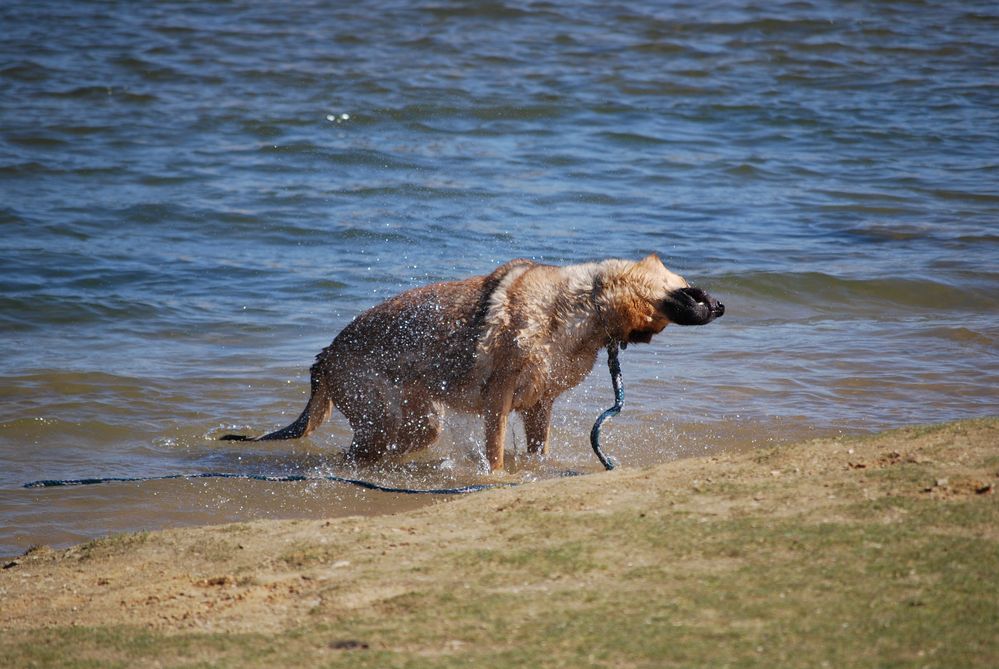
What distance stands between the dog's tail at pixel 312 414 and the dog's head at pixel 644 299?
1.91m

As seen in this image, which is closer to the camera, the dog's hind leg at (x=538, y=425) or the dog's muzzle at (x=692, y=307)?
the dog's muzzle at (x=692, y=307)

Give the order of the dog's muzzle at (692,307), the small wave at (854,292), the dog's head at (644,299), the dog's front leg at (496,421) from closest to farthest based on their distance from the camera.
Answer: the dog's muzzle at (692,307), the dog's head at (644,299), the dog's front leg at (496,421), the small wave at (854,292)

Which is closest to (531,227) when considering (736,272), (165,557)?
(736,272)

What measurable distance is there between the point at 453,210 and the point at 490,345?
7349mm

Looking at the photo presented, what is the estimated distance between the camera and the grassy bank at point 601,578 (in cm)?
332

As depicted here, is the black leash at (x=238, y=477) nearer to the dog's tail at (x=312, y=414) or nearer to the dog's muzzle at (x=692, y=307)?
the dog's tail at (x=312, y=414)

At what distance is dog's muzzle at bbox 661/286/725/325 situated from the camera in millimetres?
6699

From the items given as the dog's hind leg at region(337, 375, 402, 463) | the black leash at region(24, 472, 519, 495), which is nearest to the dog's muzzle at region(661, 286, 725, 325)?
the black leash at region(24, 472, 519, 495)

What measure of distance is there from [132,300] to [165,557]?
6701 millimetres

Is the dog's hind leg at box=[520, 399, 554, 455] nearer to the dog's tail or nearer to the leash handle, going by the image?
the leash handle

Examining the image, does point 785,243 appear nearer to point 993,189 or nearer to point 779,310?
point 779,310

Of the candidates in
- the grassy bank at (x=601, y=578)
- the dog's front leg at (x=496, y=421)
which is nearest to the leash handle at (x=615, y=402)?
the dog's front leg at (x=496, y=421)

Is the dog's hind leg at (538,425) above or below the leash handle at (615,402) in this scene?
below

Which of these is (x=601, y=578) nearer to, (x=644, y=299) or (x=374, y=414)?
(x=644, y=299)
